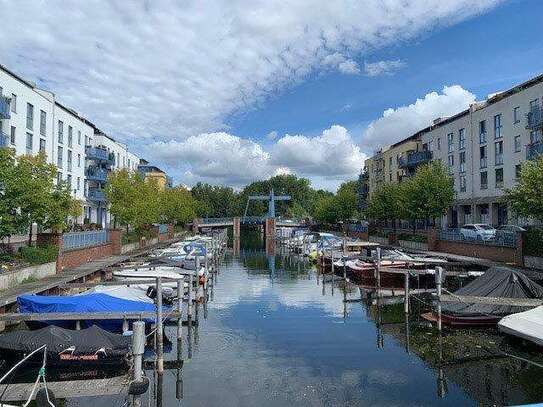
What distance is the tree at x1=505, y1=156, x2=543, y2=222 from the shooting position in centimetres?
3120

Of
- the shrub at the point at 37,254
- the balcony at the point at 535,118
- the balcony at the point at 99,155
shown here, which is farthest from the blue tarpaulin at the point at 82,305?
the balcony at the point at 99,155

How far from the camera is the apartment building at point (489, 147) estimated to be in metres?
50.6

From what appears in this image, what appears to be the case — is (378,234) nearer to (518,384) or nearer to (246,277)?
(246,277)

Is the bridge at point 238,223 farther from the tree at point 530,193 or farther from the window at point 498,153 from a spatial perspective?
the tree at point 530,193

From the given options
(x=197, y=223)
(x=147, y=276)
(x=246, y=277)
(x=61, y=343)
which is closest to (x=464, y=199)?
(x=246, y=277)

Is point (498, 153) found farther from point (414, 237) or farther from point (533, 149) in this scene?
point (414, 237)

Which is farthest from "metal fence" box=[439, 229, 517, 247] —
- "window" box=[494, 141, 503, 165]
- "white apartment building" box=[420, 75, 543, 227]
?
"window" box=[494, 141, 503, 165]

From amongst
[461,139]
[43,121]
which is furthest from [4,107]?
[461,139]

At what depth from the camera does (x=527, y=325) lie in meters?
17.6

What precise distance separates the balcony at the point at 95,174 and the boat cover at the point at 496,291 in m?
58.9

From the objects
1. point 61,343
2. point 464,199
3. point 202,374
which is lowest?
point 202,374

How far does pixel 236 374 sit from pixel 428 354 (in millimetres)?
7341

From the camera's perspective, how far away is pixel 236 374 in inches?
663

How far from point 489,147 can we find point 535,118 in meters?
10.1
